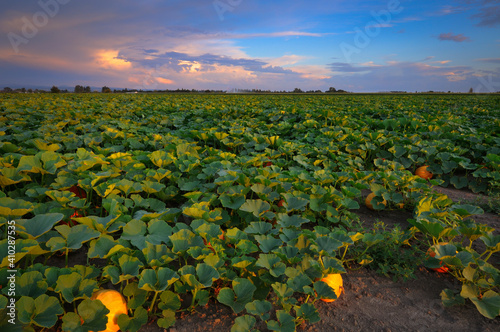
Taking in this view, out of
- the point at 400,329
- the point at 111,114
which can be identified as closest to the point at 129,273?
the point at 400,329

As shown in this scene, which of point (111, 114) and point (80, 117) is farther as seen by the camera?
point (111, 114)

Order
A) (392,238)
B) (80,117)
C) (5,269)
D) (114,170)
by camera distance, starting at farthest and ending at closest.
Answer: (80,117)
(114,170)
(392,238)
(5,269)

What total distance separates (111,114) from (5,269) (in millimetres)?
8615

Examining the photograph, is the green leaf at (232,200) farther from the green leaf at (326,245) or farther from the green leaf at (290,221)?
the green leaf at (326,245)

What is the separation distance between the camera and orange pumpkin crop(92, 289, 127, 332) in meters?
1.60

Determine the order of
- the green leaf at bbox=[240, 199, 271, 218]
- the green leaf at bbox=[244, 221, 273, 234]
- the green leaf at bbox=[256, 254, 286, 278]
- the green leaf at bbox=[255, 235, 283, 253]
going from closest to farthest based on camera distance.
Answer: the green leaf at bbox=[256, 254, 286, 278], the green leaf at bbox=[255, 235, 283, 253], the green leaf at bbox=[244, 221, 273, 234], the green leaf at bbox=[240, 199, 271, 218]

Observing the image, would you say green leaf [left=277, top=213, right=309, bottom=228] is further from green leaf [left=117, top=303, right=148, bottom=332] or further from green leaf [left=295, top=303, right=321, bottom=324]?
green leaf [left=117, top=303, right=148, bottom=332]

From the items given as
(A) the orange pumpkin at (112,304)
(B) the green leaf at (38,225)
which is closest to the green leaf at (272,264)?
(A) the orange pumpkin at (112,304)

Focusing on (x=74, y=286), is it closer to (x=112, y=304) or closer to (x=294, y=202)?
(x=112, y=304)

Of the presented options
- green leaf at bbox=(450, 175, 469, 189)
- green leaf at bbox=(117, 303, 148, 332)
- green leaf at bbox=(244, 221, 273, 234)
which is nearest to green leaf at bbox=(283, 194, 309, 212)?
green leaf at bbox=(244, 221, 273, 234)

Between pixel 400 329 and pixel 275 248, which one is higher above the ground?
pixel 275 248

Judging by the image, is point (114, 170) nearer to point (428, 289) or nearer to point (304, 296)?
point (304, 296)

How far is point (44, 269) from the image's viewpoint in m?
1.77

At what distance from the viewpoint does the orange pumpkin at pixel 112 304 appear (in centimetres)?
160
